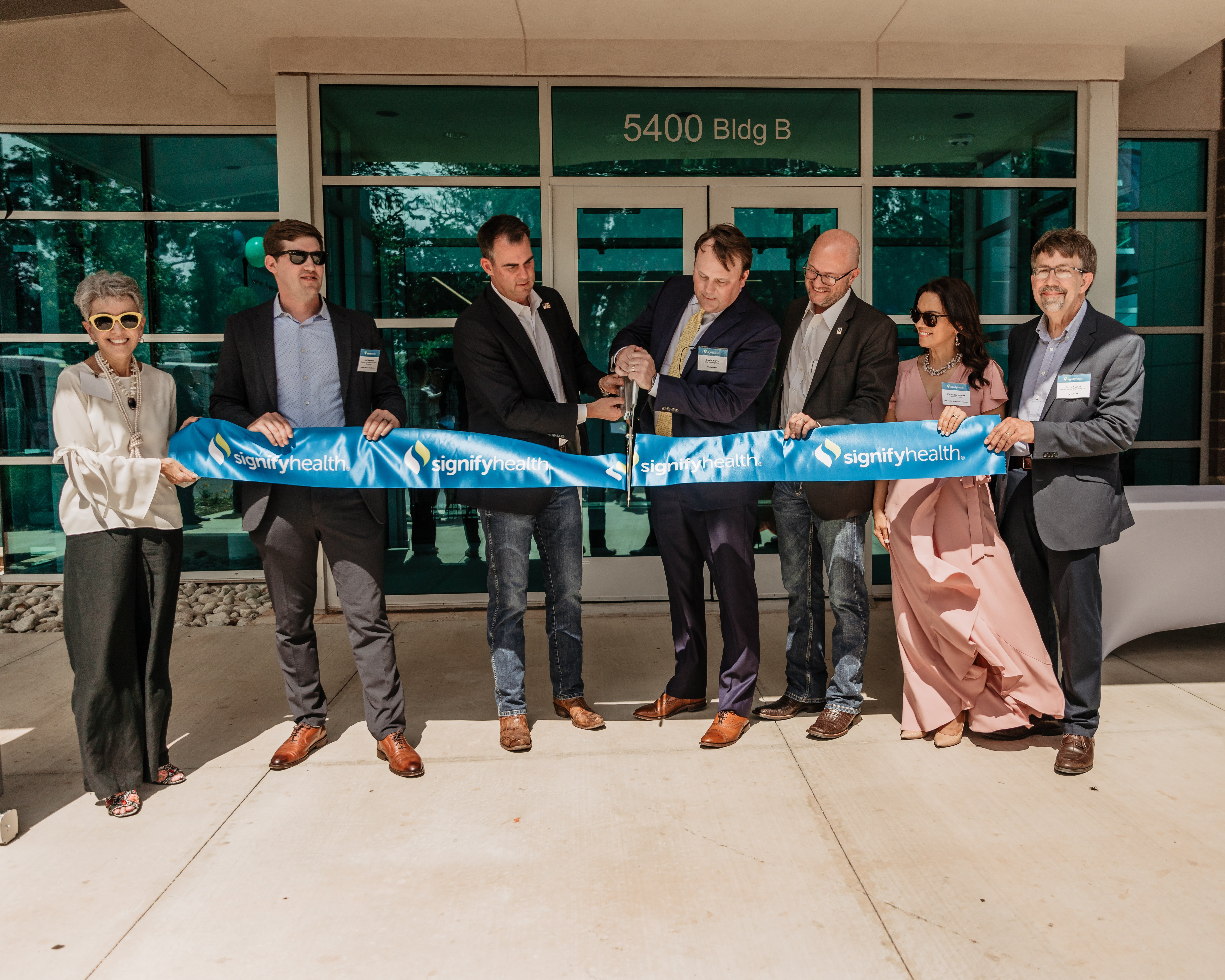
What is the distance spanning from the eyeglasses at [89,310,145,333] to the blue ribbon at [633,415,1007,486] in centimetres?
195

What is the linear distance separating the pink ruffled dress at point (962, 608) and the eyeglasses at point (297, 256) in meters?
2.49

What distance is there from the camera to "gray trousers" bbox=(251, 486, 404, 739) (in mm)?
3527

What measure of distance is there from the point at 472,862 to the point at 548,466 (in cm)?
155

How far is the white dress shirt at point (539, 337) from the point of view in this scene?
3766 millimetres

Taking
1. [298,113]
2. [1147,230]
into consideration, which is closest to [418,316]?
[298,113]

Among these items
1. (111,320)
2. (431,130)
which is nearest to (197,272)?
(431,130)

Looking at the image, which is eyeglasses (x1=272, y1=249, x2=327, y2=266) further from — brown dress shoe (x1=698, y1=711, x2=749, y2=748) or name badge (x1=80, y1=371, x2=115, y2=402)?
brown dress shoe (x1=698, y1=711, x2=749, y2=748)

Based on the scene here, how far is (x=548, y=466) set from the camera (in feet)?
11.9

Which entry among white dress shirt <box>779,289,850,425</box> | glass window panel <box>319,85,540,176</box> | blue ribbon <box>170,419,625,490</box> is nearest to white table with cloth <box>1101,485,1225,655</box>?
white dress shirt <box>779,289,850,425</box>

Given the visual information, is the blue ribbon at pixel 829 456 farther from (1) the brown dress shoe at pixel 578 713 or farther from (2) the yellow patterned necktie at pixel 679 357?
(1) the brown dress shoe at pixel 578 713

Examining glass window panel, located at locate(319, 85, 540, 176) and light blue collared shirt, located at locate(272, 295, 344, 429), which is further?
glass window panel, located at locate(319, 85, 540, 176)

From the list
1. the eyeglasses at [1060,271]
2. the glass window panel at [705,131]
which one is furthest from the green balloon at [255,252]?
the eyeglasses at [1060,271]

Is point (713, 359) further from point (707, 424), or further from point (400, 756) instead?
point (400, 756)

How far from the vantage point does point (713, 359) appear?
359 cm
